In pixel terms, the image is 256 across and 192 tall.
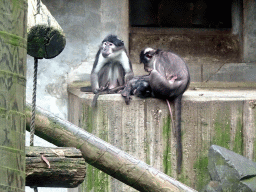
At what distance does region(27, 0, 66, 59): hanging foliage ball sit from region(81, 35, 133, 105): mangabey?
206 inches

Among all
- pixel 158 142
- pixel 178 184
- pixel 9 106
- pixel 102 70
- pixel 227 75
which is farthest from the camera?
pixel 227 75

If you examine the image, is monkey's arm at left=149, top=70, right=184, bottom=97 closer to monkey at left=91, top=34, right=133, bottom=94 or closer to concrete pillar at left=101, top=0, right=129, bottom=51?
monkey at left=91, top=34, right=133, bottom=94

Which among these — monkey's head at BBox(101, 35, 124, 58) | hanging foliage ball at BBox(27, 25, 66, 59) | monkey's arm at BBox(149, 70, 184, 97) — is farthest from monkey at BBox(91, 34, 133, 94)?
hanging foliage ball at BBox(27, 25, 66, 59)

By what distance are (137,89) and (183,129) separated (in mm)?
654

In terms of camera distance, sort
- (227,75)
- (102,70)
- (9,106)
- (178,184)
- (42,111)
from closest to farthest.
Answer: (9,106)
(178,184)
(42,111)
(102,70)
(227,75)

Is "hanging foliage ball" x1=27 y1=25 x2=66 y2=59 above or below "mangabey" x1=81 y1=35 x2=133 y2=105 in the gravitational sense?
above

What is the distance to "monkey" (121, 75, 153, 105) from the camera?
702cm

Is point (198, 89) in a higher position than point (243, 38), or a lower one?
lower

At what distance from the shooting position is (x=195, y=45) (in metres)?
9.02

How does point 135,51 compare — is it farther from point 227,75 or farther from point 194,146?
point 194,146

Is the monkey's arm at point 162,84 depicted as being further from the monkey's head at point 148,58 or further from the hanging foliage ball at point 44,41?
the hanging foliage ball at point 44,41

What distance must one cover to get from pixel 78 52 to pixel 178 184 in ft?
18.2

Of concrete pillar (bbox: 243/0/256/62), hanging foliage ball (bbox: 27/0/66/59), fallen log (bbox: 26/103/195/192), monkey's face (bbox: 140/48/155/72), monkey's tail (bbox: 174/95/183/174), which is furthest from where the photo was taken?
concrete pillar (bbox: 243/0/256/62)

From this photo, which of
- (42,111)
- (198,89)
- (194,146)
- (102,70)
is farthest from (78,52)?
(42,111)
